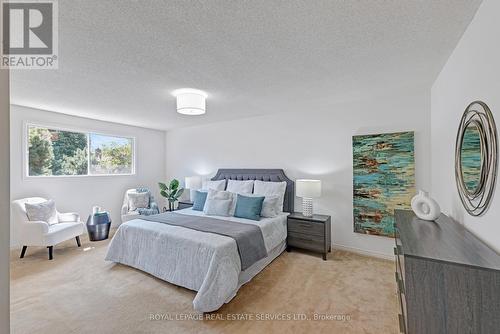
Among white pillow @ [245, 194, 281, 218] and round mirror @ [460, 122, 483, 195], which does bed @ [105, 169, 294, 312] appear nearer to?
white pillow @ [245, 194, 281, 218]

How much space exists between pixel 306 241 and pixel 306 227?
217 millimetres

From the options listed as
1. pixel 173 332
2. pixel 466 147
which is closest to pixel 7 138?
pixel 173 332

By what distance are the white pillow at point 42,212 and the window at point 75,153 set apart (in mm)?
807

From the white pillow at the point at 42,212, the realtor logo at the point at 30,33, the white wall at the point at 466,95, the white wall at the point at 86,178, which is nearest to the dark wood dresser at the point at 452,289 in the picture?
the white wall at the point at 466,95

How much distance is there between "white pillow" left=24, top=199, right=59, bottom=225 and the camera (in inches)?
125

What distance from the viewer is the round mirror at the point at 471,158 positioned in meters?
1.45

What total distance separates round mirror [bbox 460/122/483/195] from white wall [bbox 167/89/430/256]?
4.95 feet

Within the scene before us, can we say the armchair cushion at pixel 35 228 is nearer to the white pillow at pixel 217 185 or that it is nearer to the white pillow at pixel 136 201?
the white pillow at pixel 136 201

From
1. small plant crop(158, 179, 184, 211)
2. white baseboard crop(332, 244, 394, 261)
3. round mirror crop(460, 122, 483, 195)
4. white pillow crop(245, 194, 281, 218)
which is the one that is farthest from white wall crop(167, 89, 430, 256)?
round mirror crop(460, 122, 483, 195)

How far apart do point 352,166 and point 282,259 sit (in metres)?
1.82

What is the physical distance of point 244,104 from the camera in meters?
3.60

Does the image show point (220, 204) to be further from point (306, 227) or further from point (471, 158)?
point (471, 158)

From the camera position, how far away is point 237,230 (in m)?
2.67

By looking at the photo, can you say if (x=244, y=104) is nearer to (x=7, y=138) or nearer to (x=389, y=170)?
(x=389, y=170)
